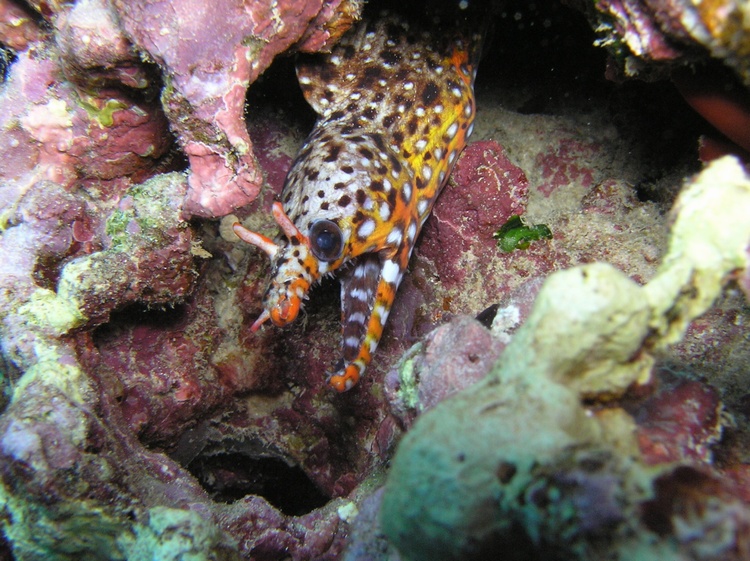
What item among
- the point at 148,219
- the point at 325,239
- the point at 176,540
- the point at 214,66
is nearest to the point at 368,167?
the point at 325,239

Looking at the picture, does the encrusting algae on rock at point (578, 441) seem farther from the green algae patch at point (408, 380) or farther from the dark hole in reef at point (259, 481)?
the dark hole in reef at point (259, 481)

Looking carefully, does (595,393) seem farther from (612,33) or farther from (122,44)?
(122,44)

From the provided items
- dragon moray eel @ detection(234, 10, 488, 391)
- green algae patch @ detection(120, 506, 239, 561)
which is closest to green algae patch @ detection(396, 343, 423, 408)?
dragon moray eel @ detection(234, 10, 488, 391)

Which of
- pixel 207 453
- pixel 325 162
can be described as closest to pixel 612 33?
pixel 325 162

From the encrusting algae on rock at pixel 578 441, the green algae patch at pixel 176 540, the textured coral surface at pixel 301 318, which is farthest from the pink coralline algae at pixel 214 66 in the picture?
the encrusting algae on rock at pixel 578 441

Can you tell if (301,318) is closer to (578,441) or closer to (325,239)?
(325,239)

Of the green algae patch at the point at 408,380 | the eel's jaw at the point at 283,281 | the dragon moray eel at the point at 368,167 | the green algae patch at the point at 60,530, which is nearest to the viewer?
the green algae patch at the point at 408,380
